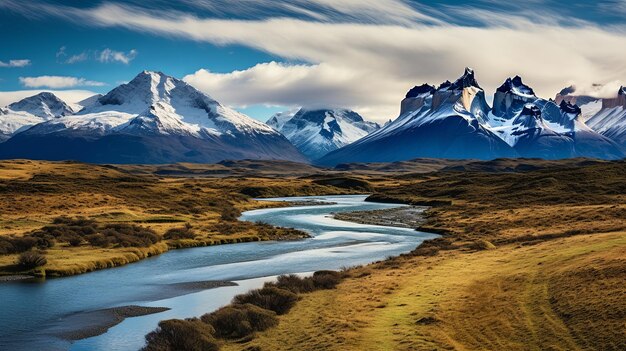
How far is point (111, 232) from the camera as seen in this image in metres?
74.6

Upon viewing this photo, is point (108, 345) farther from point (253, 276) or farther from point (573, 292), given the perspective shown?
point (573, 292)

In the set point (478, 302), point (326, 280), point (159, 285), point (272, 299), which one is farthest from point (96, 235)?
point (478, 302)

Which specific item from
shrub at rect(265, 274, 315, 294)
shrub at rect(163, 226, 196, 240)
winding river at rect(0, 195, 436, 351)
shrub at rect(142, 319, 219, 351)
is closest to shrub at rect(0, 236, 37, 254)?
winding river at rect(0, 195, 436, 351)

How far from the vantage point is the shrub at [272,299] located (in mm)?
37844

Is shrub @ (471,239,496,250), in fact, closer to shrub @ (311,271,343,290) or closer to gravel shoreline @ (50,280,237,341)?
shrub @ (311,271,343,290)

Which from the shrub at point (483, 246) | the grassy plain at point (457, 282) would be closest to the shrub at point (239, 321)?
the grassy plain at point (457, 282)

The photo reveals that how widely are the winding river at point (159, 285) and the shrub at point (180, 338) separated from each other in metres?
2.78

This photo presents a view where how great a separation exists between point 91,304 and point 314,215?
289 feet

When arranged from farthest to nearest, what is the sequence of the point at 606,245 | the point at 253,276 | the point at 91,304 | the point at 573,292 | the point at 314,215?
1. the point at 314,215
2. the point at 253,276
3. the point at 606,245
4. the point at 91,304
5. the point at 573,292

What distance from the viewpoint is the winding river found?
34844 millimetres

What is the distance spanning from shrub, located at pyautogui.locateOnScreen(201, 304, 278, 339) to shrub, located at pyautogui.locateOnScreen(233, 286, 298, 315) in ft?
8.14

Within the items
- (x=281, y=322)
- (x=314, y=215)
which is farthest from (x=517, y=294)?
(x=314, y=215)

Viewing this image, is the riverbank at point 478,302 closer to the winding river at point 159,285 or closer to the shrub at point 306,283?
the shrub at point 306,283

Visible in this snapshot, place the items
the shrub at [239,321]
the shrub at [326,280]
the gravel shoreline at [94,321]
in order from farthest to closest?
the shrub at [326,280]
the gravel shoreline at [94,321]
the shrub at [239,321]
